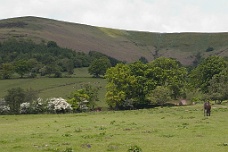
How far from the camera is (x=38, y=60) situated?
167125 millimetres

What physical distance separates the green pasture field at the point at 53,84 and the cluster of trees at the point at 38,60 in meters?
8.11

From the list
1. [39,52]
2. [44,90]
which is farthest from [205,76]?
[39,52]

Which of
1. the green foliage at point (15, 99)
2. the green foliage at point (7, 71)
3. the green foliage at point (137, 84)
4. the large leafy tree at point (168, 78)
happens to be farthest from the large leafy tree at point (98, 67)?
the green foliage at point (15, 99)

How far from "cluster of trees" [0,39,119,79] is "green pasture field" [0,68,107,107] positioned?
319 inches

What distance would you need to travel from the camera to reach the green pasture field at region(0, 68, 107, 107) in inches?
4331

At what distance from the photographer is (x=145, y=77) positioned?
84688 mm

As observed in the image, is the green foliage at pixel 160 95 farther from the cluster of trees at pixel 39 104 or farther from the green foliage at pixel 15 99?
the green foliage at pixel 15 99

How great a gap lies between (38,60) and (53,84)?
165 ft

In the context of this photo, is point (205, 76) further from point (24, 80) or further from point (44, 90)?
point (24, 80)

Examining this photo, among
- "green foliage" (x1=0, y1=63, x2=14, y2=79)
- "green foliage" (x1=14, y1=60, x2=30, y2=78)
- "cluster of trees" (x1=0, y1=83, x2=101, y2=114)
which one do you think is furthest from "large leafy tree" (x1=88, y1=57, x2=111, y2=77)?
"cluster of trees" (x1=0, y1=83, x2=101, y2=114)

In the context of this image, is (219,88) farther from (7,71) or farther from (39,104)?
(7,71)

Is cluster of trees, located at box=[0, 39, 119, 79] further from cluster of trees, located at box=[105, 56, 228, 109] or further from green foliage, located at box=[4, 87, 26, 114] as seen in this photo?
cluster of trees, located at box=[105, 56, 228, 109]

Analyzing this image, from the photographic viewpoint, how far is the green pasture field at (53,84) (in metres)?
110

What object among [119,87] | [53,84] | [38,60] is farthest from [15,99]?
[38,60]
